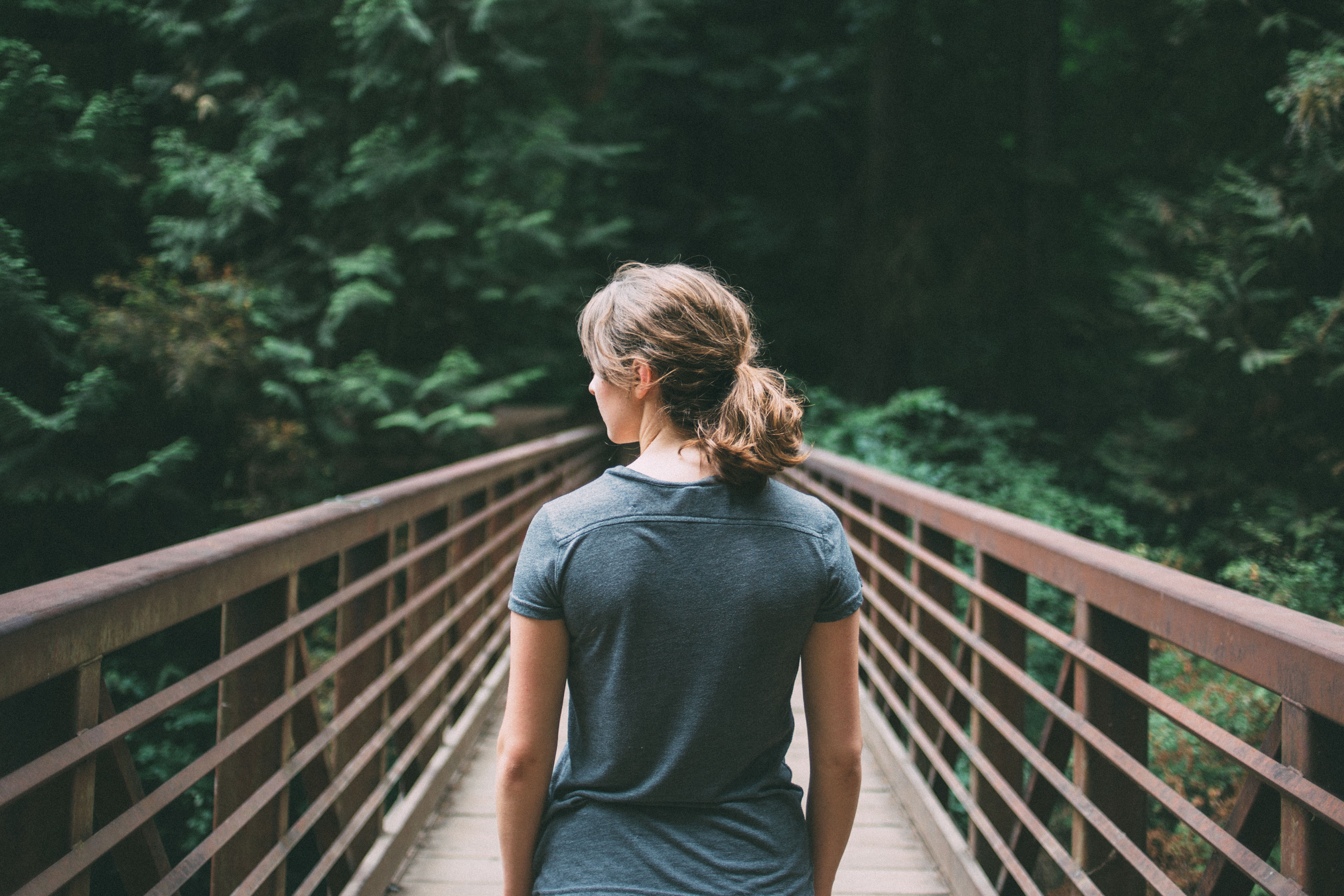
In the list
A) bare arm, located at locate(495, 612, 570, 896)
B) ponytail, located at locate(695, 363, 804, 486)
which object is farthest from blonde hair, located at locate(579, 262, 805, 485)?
bare arm, located at locate(495, 612, 570, 896)

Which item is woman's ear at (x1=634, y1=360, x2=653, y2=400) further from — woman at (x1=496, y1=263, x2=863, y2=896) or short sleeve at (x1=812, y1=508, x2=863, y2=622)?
short sleeve at (x1=812, y1=508, x2=863, y2=622)

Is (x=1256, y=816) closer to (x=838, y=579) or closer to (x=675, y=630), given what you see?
(x=838, y=579)

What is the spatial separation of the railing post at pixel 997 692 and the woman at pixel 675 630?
1.48 meters

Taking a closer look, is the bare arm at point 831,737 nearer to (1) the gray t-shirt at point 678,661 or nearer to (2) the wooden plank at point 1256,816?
(1) the gray t-shirt at point 678,661

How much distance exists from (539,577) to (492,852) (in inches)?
87.4

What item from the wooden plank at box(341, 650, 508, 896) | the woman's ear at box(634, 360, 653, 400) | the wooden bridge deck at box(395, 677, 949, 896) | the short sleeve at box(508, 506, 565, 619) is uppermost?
the woman's ear at box(634, 360, 653, 400)

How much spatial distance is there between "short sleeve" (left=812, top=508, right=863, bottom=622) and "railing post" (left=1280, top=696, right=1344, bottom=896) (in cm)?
66

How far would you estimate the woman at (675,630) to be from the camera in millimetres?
1168

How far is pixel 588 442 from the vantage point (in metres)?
12.4

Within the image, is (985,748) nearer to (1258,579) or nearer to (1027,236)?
(1258,579)

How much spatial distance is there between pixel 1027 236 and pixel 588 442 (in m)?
6.65

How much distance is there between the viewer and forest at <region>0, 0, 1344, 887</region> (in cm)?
679

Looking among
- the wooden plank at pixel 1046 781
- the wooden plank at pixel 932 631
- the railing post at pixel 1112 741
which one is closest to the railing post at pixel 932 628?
the wooden plank at pixel 932 631

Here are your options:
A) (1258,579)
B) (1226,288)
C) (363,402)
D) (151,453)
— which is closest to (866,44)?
(1226,288)
